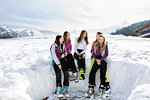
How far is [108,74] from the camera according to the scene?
5.39 m

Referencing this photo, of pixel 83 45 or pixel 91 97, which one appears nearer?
pixel 91 97

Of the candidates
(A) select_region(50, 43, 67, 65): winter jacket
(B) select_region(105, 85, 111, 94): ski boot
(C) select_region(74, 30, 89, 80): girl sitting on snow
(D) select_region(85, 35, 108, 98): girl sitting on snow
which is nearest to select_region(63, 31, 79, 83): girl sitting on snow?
(C) select_region(74, 30, 89, 80): girl sitting on snow

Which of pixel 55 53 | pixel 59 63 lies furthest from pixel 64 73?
pixel 55 53

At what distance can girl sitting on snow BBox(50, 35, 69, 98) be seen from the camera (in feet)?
16.3

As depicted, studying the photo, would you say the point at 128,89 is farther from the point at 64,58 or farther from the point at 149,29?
the point at 149,29

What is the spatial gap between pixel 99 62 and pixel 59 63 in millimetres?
1764

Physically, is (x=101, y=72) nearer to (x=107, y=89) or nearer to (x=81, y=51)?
(x=107, y=89)

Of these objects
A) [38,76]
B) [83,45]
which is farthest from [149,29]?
[38,76]

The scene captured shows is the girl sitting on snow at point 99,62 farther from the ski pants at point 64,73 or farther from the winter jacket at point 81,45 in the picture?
the ski pants at point 64,73

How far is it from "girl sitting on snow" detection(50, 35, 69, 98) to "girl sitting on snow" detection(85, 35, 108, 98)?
104 cm

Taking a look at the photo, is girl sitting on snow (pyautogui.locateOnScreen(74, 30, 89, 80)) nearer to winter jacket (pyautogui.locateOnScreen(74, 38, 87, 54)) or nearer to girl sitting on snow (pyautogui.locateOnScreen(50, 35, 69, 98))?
winter jacket (pyautogui.locateOnScreen(74, 38, 87, 54))

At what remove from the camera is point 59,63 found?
5004mm

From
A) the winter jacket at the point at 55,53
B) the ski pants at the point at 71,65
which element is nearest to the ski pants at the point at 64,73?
the winter jacket at the point at 55,53

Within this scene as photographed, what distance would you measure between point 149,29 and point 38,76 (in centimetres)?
4111
